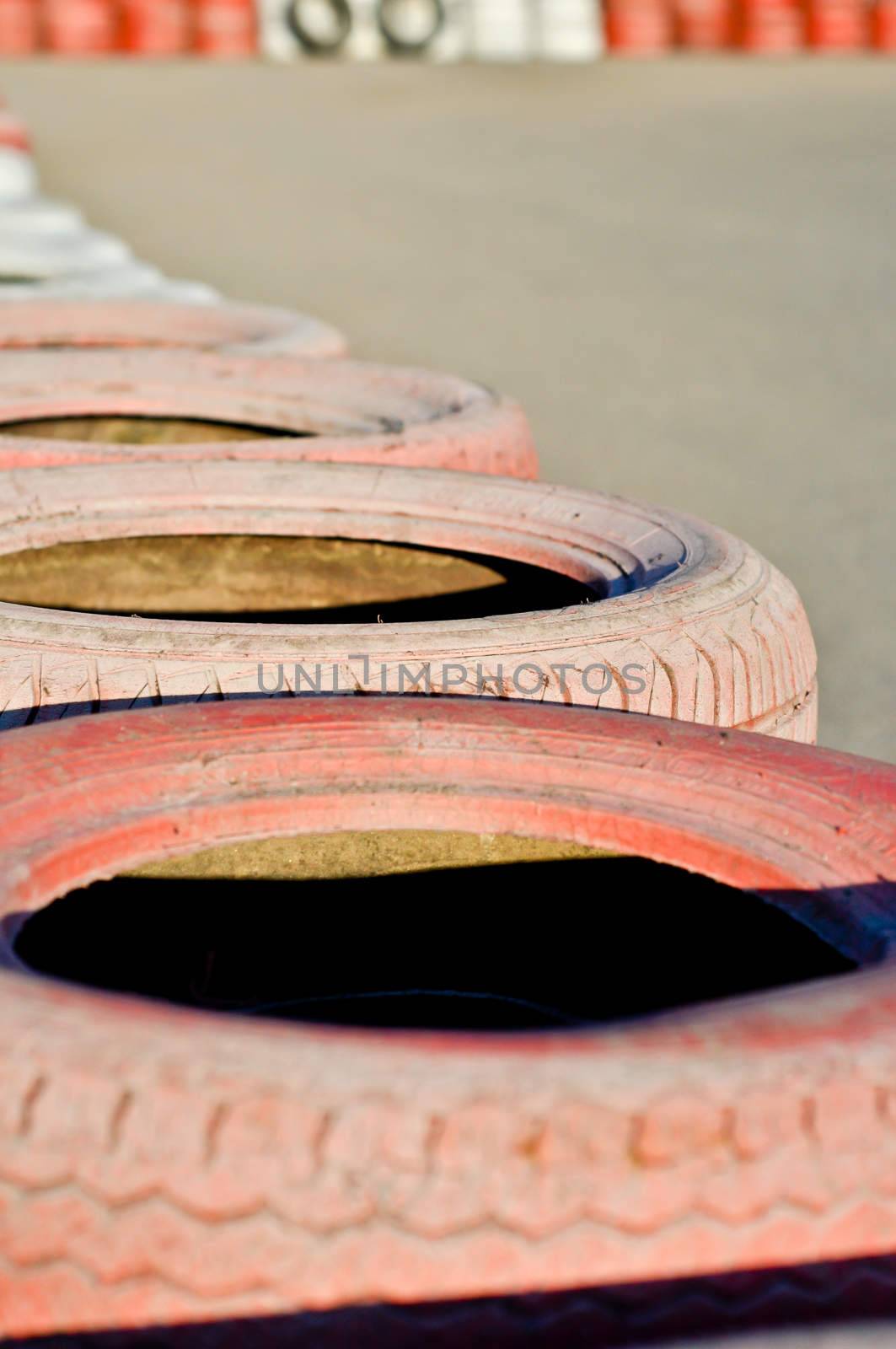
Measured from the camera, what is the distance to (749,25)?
16922mm

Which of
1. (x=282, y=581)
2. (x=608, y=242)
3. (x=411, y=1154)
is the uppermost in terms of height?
(x=411, y=1154)

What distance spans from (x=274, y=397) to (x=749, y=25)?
45.2 ft

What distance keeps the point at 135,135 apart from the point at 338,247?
15.1 ft

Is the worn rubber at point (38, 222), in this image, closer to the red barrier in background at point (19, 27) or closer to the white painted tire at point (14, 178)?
the white painted tire at point (14, 178)

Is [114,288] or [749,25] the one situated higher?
[114,288]

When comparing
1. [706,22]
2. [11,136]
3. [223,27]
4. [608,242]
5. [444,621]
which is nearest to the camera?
[444,621]

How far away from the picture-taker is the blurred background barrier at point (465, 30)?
16578mm

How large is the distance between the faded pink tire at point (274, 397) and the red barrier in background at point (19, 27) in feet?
42.4

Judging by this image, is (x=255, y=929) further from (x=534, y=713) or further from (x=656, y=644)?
(x=656, y=644)

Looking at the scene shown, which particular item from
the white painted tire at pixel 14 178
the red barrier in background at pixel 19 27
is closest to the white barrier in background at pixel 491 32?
the red barrier in background at pixel 19 27

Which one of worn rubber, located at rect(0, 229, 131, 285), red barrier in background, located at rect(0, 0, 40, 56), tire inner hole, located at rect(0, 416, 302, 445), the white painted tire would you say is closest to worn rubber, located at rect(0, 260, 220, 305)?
worn rubber, located at rect(0, 229, 131, 285)

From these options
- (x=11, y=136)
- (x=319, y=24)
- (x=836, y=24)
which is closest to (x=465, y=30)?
(x=319, y=24)

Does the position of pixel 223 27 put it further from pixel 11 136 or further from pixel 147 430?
pixel 147 430

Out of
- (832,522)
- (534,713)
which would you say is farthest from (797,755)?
(832,522)
